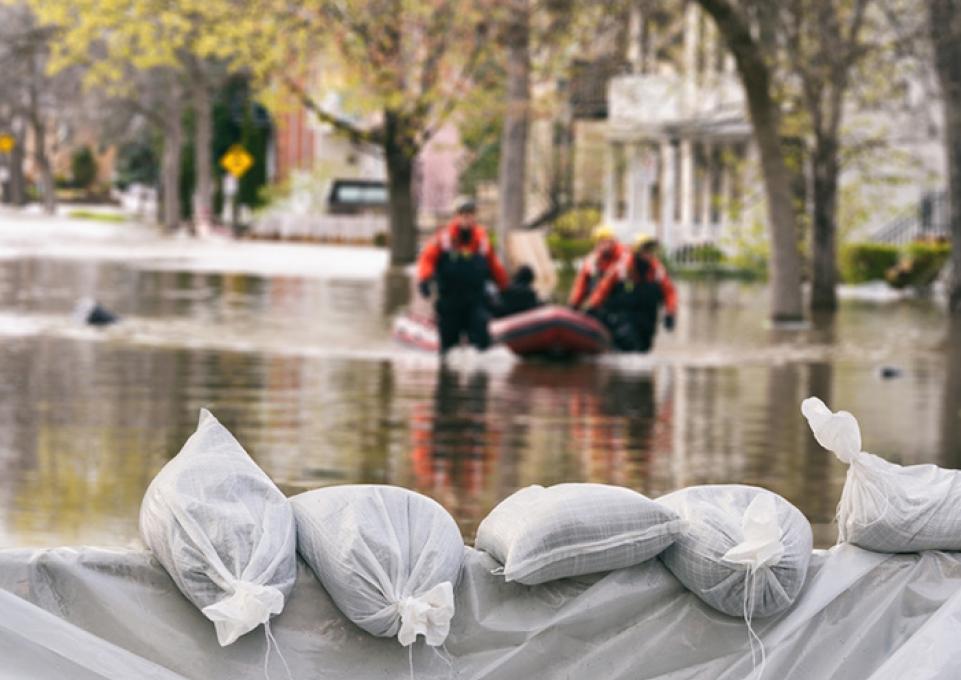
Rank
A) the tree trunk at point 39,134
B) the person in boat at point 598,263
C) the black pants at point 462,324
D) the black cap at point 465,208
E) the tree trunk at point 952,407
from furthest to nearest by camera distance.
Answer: the tree trunk at point 39,134 → the person in boat at point 598,263 → the black pants at point 462,324 → the black cap at point 465,208 → the tree trunk at point 952,407

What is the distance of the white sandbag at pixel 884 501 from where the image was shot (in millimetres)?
5355

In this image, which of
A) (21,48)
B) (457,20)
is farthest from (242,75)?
(457,20)

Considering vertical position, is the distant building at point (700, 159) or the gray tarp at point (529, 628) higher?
the distant building at point (700, 159)

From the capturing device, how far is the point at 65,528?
988cm

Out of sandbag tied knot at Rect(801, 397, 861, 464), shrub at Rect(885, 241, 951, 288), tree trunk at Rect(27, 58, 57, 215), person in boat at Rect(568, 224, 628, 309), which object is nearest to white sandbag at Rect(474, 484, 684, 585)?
sandbag tied knot at Rect(801, 397, 861, 464)

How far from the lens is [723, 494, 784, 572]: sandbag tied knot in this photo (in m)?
5.14

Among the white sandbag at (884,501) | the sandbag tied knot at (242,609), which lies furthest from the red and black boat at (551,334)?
the sandbag tied knot at (242,609)

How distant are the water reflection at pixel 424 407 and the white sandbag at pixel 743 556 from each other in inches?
181

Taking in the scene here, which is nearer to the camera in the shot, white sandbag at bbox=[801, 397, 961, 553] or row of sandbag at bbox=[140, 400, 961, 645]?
row of sandbag at bbox=[140, 400, 961, 645]

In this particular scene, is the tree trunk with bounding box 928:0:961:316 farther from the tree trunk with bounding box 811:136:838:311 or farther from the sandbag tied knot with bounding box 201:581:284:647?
the sandbag tied knot with bounding box 201:581:284:647

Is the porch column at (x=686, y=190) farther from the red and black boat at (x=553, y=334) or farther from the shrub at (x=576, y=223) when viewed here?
the red and black boat at (x=553, y=334)

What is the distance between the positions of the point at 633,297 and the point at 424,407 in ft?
18.6

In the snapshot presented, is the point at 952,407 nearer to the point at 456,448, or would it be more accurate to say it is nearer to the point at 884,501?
the point at 456,448

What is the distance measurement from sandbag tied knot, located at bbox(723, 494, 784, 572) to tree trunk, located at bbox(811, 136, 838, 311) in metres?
27.6
